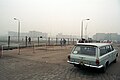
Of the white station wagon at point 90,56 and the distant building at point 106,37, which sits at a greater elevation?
the distant building at point 106,37

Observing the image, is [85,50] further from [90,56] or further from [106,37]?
[106,37]

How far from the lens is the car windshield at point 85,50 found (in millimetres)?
8826

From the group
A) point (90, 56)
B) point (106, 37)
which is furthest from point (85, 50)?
point (106, 37)

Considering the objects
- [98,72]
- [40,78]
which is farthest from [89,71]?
[40,78]

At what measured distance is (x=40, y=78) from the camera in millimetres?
7598

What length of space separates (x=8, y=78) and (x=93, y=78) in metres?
3.97

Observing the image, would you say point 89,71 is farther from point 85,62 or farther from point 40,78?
point 40,78

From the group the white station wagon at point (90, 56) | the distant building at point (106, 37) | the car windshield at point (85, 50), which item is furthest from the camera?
the distant building at point (106, 37)

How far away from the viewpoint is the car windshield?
29.0 ft

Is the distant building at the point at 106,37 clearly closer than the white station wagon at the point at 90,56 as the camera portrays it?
No

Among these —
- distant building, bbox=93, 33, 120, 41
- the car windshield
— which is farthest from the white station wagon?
distant building, bbox=93, 33, 120, 41

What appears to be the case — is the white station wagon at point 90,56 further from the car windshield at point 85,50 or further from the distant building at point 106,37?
the distant building at point 106,37

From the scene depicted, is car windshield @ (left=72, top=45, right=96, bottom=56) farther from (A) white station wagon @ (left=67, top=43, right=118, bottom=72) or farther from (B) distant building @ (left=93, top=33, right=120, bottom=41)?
(B) distant building @ (left=93, top=33, right=120, bottom=41)

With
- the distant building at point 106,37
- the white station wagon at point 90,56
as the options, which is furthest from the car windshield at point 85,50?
the distant building at point 106,37
